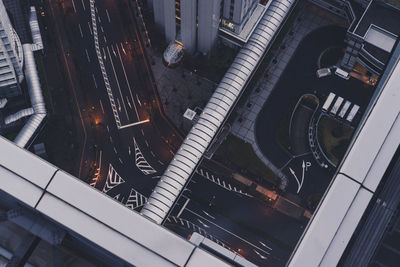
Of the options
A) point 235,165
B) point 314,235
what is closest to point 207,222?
point 235,165

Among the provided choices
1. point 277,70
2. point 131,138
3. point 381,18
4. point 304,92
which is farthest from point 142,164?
point 381,18

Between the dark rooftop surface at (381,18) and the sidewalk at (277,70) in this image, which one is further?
the sidewalk at (277,70)

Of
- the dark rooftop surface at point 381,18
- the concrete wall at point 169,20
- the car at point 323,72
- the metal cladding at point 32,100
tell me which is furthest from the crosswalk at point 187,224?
the dark rooftop surface at point 381,18

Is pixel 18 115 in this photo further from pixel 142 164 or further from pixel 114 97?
pixel 142 164

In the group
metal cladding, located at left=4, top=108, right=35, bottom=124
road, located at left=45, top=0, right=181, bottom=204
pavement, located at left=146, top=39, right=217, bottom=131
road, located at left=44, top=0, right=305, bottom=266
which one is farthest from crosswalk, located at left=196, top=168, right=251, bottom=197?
metal cladding, located at left=4, top=108, right=35, bottom=124

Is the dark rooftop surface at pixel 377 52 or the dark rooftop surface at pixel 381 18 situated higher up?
the dark rooftop surface at pixel 381 18

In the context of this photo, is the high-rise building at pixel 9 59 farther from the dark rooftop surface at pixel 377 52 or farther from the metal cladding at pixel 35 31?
the dark rooftop surface at pixel 377 52

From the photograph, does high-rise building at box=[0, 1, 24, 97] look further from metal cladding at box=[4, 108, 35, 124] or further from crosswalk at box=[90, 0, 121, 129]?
crosswalk at box=[90, 0, 121, 129]
